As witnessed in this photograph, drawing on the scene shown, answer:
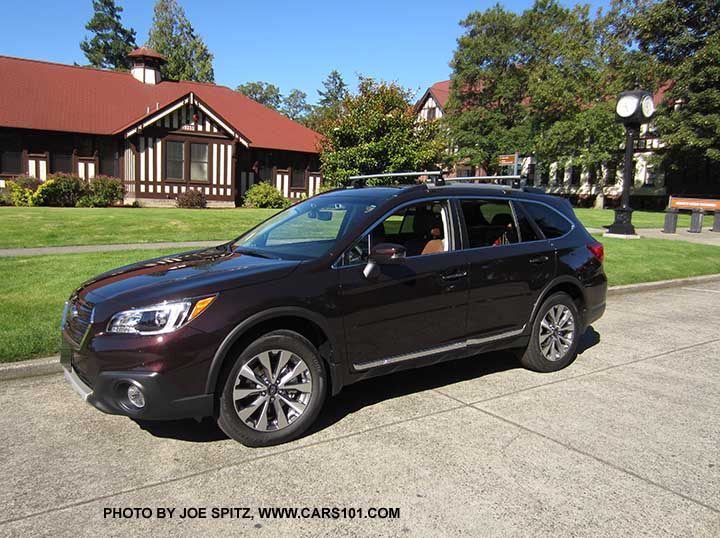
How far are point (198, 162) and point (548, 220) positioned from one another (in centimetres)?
2410

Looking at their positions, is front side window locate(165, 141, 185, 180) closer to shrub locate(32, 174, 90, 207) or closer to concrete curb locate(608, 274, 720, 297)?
shrub locate(32, 174, 90, 207)

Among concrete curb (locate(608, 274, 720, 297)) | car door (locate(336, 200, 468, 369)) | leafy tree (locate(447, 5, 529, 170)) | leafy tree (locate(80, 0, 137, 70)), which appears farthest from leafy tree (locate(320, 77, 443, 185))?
leafy tree (locate(80, 0, 137, 70))

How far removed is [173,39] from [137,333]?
6093 cm

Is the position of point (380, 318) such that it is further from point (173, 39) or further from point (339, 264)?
point (173, 39)

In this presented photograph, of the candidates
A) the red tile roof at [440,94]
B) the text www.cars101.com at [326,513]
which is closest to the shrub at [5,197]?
the text www.cars101.com at [326,513]

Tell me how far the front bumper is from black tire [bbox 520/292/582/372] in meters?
3.25

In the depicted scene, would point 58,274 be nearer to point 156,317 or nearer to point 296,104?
point 156,317

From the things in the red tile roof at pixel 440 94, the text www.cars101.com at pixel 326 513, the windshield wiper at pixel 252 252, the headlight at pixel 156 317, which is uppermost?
the red tile roof at pixel 440 94

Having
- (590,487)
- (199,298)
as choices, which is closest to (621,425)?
(590,487)

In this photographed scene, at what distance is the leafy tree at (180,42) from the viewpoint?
56125 mm

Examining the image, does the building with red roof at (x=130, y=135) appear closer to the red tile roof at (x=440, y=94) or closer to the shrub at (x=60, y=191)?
the shrub at (x=60, y=191)

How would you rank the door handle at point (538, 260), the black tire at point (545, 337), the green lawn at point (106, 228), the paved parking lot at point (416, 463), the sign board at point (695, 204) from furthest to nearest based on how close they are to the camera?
the sign board at point (695, 204)
the green lawn at point (106, 228)
the black tire at point (545, 337)
the door handle at point (538, 260)
the paved parking lot at point (416, 463)

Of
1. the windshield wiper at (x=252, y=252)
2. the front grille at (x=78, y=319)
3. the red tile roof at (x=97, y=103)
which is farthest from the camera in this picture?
the red tile roof at (x=97, y=103)

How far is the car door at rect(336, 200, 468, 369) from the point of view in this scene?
4.30 m
